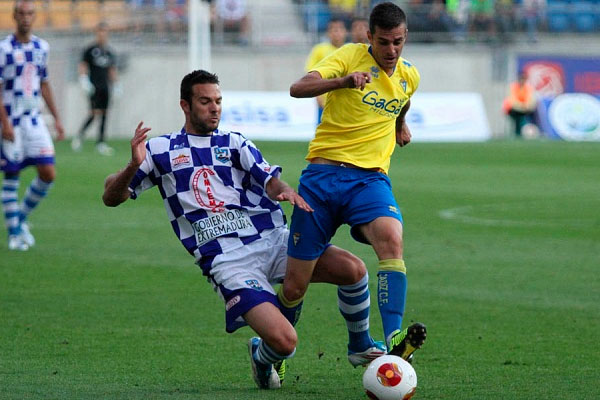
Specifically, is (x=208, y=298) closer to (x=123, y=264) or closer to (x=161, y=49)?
(x=123, y=264)

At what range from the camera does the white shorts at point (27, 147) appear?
1146 cm

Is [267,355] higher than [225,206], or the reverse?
[225,206]

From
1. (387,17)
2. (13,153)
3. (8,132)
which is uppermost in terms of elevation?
(387,17)

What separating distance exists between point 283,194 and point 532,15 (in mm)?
29133

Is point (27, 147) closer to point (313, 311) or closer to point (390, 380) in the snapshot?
point (313, 311)

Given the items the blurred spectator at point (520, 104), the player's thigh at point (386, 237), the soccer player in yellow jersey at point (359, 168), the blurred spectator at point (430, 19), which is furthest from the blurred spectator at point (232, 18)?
the player's thigh at point (386, 237)

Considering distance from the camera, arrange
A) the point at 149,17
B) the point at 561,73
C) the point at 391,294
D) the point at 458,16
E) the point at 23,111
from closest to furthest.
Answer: the point at 391,294, the point at 23,111, the point at 561,73, the point at 149,17, the point at 458,16

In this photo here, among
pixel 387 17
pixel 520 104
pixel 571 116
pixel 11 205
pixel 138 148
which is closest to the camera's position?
pixel 138 148

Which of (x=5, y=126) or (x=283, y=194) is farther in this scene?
(x=5, y=126)

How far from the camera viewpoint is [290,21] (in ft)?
111

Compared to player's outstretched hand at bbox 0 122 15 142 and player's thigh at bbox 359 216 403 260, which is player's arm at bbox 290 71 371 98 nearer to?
player's thigh at bbox 359 216 403 260

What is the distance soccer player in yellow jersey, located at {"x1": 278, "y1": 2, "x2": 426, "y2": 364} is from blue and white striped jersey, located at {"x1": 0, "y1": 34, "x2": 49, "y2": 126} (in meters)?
5.72

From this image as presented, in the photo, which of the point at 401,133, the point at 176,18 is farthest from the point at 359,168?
the point at 176,18

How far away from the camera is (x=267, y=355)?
5875 millimetres
